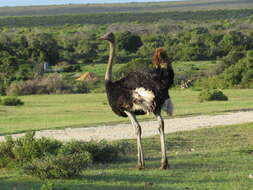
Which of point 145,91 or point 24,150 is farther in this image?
point 24,150

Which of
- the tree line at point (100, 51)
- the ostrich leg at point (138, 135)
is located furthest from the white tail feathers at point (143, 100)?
the tree line at point (100, 51)

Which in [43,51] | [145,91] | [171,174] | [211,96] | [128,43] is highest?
[145,91]

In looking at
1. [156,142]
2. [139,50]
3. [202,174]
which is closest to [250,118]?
[156,142]

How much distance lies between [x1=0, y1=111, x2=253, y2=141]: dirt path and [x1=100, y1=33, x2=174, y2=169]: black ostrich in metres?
5.62

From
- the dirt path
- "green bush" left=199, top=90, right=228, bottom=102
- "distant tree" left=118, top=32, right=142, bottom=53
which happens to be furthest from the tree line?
the dirt path

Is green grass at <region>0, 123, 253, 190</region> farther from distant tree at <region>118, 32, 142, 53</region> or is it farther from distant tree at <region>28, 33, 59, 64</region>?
distant tree at <region>118, 32, 142, 53</region>

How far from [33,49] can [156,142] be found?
146 feet

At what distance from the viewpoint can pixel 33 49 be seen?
60656 mm

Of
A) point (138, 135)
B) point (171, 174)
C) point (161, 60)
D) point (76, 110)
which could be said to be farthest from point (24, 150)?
point (76, 110)

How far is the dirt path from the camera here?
62.2 ft

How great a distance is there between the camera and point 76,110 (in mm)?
28312

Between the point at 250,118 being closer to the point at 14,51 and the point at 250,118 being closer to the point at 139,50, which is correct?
the point at 14,51

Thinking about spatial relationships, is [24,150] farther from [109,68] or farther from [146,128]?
[146,128]

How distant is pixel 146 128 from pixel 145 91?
31.4 ft
